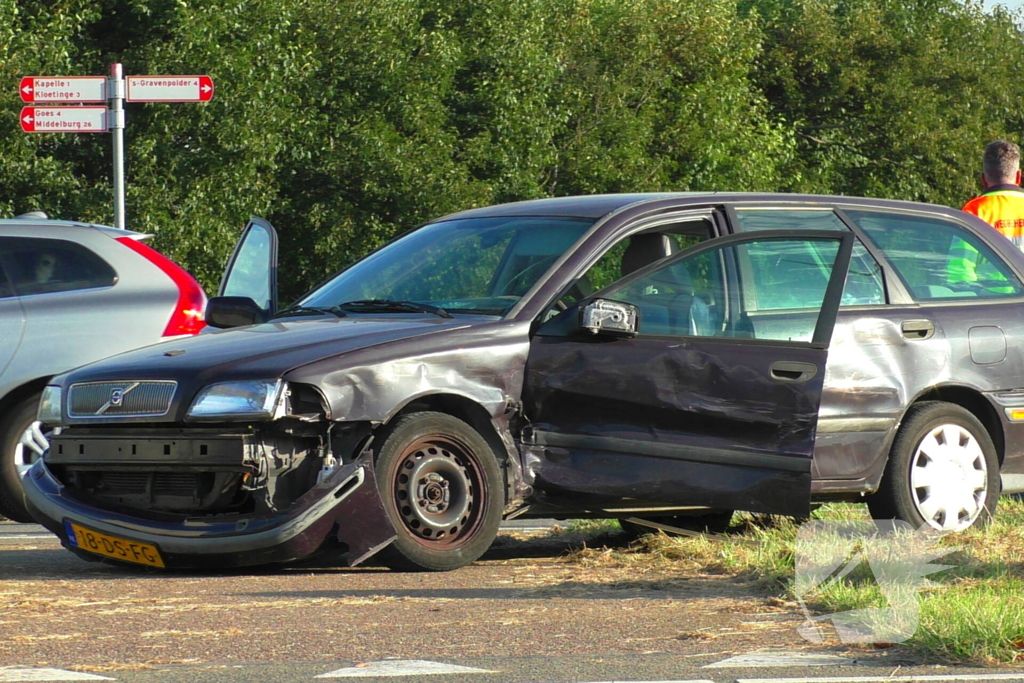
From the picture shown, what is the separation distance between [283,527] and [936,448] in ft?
10.0

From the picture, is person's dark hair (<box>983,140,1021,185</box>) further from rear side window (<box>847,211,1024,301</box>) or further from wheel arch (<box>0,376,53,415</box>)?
wheel arch (<box>0,376,53,415</box>)

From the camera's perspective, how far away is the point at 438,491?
22.1ft

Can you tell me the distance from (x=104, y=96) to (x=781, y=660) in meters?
9.99

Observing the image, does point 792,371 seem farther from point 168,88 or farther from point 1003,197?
point 168,88

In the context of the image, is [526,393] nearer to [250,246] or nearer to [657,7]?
[250,246]

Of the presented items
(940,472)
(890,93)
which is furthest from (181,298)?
(890,93)

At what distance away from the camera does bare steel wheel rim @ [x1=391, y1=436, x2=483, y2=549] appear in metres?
6.62

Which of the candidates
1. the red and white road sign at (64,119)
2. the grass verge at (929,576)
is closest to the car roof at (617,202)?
the grass verge at (929,576)

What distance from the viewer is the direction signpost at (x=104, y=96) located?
13367 millimetres

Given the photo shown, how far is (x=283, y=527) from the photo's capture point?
6312 millimetres

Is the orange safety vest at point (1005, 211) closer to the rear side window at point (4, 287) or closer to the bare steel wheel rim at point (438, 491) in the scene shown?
the bare steel wheel rim at point (438, 491)

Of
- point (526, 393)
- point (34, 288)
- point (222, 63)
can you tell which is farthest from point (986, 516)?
point (222, 63)

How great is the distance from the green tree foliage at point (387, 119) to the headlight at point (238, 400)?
15.6 m

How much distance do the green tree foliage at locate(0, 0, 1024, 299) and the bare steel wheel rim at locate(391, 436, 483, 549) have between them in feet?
51.5
